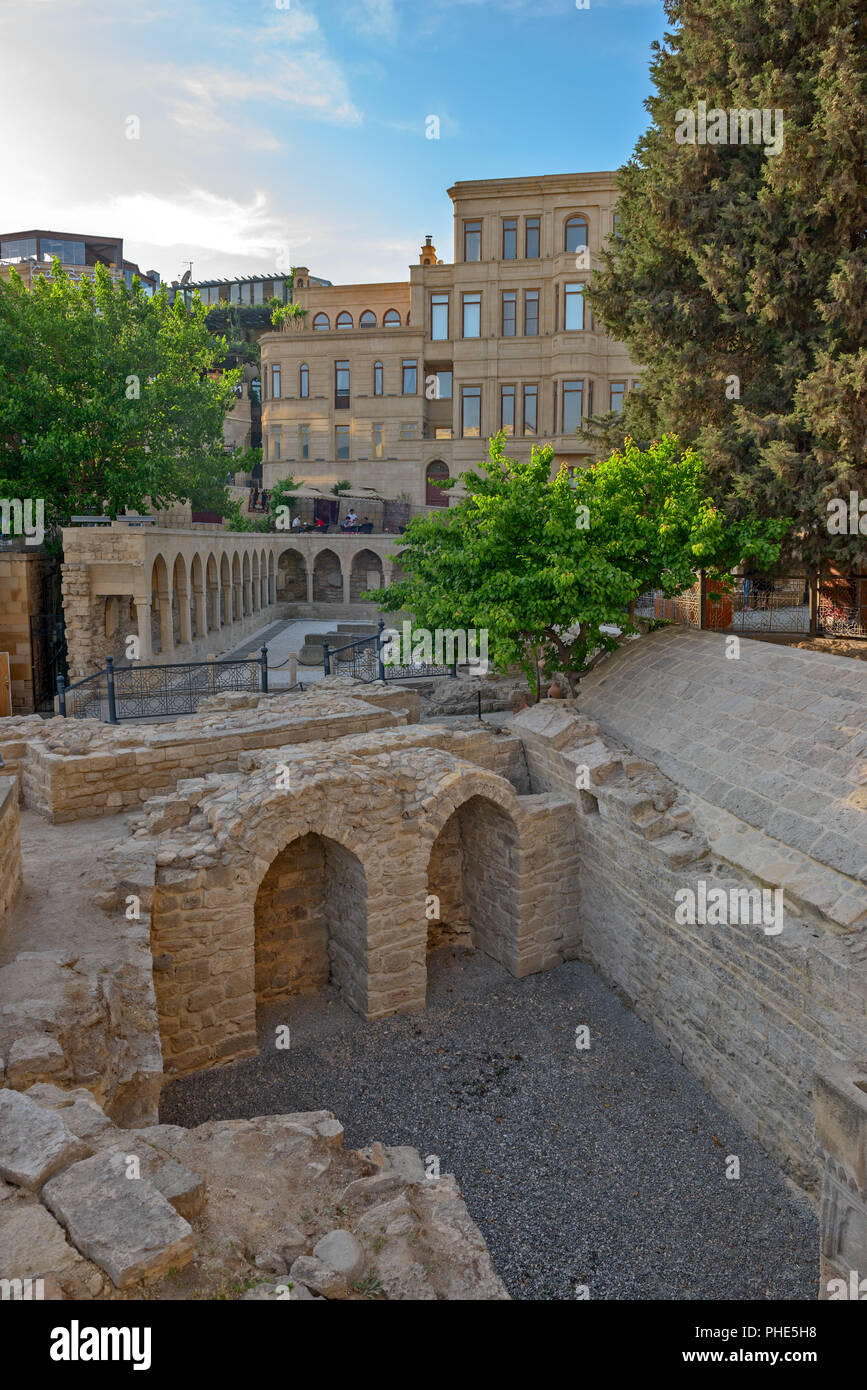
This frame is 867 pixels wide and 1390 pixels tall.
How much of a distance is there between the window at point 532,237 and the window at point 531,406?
520 cm

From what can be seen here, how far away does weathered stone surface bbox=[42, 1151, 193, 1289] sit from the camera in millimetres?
4199

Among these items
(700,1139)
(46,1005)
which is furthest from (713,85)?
(46,1005)

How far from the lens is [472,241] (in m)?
37.5

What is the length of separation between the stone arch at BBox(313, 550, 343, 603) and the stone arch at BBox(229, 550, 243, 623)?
7.71 metres

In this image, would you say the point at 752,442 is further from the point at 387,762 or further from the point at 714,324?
→ the point at 387,762

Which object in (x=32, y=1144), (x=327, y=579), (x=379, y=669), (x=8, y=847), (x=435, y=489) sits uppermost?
(x=435, y=489)

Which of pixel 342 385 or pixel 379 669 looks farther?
pixel 342 385

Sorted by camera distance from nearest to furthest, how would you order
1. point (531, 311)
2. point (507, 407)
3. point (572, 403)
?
point (572, 403), point (531, 311), point (507, 407)

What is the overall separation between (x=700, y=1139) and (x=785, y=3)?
720 inches

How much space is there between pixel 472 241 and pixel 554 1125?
3633cm

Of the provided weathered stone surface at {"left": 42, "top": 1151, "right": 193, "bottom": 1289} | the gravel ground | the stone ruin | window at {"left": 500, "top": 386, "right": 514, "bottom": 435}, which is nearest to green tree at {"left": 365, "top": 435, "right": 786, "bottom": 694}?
the stone ruin

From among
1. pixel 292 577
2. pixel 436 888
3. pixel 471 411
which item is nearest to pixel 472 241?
pixel 471 411

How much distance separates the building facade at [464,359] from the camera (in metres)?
36.1

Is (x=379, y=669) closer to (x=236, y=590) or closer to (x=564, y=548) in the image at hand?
(x=564, y=548)
